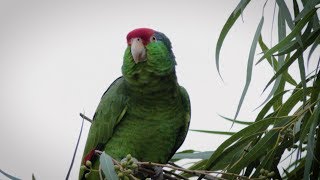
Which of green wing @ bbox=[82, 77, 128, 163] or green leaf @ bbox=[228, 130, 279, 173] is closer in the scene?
green leaf @ bbox=[228, 130, 279, 173]

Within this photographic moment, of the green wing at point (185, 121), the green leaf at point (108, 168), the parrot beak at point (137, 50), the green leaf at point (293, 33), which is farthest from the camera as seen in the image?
the green wing at point (185, 121)

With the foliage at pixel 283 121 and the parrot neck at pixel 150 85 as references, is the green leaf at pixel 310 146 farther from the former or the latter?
the parrot neck at pixel 150 85

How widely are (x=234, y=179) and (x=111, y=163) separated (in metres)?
0.40

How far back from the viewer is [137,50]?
2.11m

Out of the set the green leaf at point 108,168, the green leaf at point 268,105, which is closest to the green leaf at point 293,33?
the green leaf at point 268,105

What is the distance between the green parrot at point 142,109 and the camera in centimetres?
214

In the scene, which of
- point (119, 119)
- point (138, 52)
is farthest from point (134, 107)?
point (138, 52)

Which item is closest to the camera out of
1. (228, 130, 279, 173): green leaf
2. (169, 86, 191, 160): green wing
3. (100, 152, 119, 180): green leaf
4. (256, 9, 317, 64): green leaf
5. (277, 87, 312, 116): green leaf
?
(100, 152, 119, 180): green leaf

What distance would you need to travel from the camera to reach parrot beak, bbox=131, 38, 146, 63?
2.11 meters

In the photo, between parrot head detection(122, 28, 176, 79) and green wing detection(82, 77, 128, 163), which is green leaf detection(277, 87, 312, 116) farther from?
green wing detection(82, 77, 128, 163)

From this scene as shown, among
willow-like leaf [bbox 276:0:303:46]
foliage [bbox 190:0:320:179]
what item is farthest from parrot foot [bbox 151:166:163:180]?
willow-like leaf [bbox 276:0:303:46]

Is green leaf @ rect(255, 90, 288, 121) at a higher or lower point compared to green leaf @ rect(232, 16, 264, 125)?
lower

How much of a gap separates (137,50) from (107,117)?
0.32 m

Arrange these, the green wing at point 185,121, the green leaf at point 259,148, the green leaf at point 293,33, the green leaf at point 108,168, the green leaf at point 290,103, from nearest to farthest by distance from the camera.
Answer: the green leaf at point 108,168 → the green leaf at point 293,33 → the green leaf at point 259,148 → the green leaf at point 290,103 → the green wing at point 185,121
